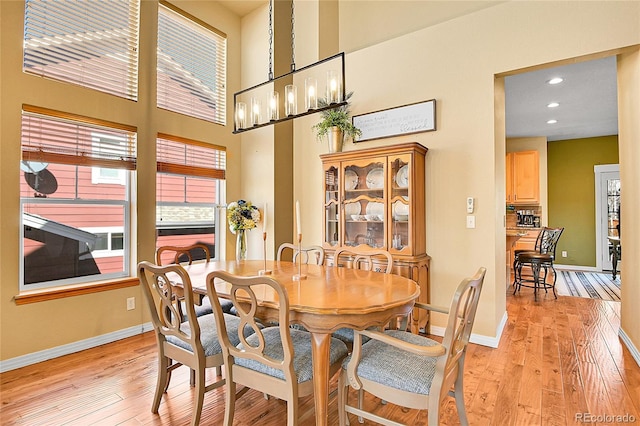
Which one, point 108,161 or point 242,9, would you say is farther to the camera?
point 242,9

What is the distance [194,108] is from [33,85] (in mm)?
1555

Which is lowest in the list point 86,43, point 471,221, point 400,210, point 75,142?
point 471,221

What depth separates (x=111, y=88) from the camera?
10.8 feet

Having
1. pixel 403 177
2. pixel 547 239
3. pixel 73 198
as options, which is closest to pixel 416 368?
pixel 403 177

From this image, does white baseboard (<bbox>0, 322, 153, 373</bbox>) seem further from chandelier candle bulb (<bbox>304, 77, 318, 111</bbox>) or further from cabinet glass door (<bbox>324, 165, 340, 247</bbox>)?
chandelier candle bulb (<bbox>304, 77, 318, 111</bbox>)

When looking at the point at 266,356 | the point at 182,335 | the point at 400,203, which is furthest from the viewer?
the point at 400,203

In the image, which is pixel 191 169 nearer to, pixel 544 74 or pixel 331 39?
pixel 331 39

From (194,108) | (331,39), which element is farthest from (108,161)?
(331,39)

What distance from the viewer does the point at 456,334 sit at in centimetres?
152

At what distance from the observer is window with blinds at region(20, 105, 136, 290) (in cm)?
283

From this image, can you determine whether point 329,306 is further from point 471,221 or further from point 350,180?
point 350,180

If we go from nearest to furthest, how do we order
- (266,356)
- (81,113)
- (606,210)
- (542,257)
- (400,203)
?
1. (266,356)
2. (81,113)
3. (400,203)
4. (542,257)
5. (606,210)

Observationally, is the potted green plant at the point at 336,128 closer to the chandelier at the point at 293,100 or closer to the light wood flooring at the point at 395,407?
the chandelier at the point at 293,100

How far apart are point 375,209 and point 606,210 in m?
6.42
